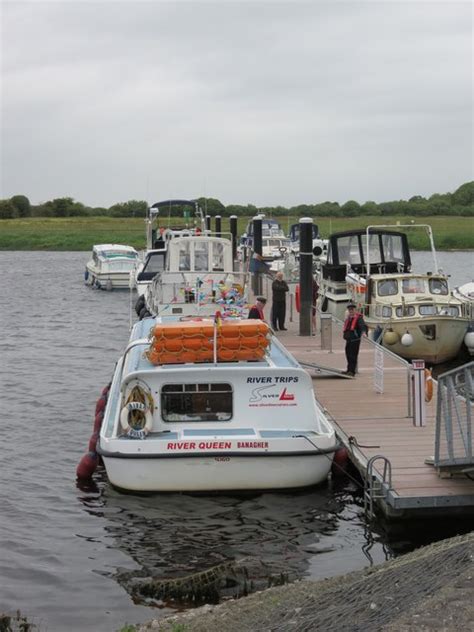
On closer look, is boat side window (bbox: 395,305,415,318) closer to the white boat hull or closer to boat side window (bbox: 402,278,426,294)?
boat side window (bbox: 402,278,426,294)

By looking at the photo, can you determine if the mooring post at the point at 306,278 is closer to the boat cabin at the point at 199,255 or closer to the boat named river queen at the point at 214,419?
the boat cabin at the point at 199,255

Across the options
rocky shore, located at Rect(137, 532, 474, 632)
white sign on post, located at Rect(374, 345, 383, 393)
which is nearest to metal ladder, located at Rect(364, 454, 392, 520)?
rocky shore, located at Rect(137, 532, 474, 632)

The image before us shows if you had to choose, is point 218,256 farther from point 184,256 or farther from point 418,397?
point 418,397

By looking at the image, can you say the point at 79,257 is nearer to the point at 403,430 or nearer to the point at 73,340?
the point at 73,340

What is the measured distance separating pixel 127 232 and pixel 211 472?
287ft

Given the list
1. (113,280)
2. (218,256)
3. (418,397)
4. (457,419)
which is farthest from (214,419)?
(113,280)

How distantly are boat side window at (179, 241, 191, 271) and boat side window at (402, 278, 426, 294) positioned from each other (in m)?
7.27

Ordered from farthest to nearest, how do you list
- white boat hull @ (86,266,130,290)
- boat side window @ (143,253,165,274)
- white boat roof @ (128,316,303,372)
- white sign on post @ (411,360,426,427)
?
white boat hull @ (86,266,130,290) < boat side window @ (143,253,165,274) < white sign on post @ (411,360,426,427) < white boat roof @ (128,316,303,372)

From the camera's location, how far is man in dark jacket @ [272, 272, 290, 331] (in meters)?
26.9

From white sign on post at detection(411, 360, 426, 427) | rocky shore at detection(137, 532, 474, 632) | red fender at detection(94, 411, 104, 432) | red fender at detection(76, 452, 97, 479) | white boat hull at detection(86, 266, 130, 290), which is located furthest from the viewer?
white boat hull at detection(86, 266, 130, 290)

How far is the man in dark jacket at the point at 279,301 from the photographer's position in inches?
1058

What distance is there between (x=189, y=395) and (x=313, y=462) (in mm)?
2055

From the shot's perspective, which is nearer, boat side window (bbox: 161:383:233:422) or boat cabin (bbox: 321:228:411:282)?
boat side window (bbox: 161:383:233:422)

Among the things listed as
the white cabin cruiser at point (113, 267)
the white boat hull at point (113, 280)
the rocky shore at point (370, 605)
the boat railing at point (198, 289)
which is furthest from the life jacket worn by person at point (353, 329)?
the white boat hull at point (113, 280)
